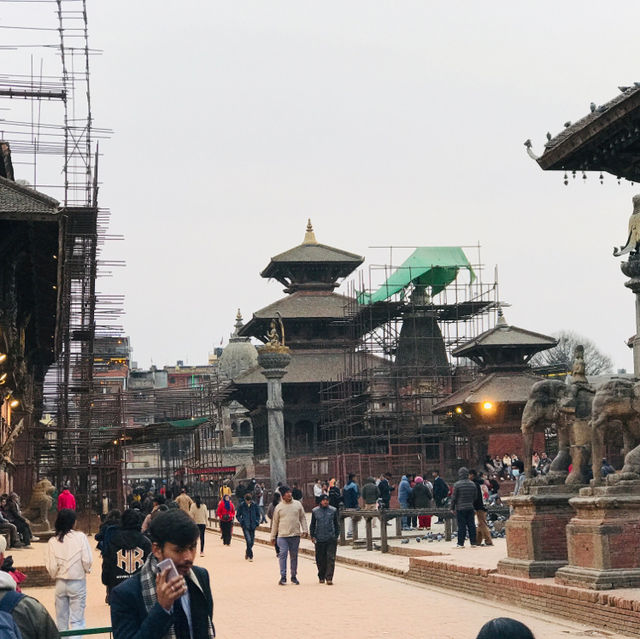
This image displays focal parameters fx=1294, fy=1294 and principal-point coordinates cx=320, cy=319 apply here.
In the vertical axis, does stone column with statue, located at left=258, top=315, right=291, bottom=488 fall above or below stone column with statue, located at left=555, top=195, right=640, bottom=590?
above

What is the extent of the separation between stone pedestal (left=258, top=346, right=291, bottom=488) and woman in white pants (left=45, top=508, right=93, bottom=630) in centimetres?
3571

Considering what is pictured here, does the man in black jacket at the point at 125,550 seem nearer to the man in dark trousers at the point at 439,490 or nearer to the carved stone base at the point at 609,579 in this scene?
the carved stone base at the point at 609,579

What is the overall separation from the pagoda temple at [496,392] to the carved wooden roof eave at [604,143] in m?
34.6

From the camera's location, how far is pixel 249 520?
25.9 m

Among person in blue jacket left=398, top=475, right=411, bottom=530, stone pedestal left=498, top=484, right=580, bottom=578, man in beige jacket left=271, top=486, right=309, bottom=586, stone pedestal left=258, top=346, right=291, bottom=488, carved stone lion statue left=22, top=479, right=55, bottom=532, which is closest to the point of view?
stone pedestal left=498, top=484, right=580, bottom=578

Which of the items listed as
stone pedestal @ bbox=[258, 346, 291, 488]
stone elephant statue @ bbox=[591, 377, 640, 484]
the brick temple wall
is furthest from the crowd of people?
stone pedestal @ bbox=[258, 346, 291, 488]

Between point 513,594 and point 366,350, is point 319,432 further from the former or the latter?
point 513,594

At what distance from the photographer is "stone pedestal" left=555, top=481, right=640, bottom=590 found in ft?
44.7

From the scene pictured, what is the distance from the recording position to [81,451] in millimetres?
40281

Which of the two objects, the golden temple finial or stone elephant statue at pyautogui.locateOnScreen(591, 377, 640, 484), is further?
the golden temple finial

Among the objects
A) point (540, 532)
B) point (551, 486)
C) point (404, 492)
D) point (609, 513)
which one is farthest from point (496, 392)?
point (609, 513)

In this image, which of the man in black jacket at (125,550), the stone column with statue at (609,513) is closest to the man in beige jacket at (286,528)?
the stone column with statue at (609,513)

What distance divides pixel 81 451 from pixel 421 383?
2101 cm

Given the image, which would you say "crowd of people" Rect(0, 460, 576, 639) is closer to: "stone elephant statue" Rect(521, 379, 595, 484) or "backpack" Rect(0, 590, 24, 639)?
"backpack" Rect(0, 590, 24, 639)
